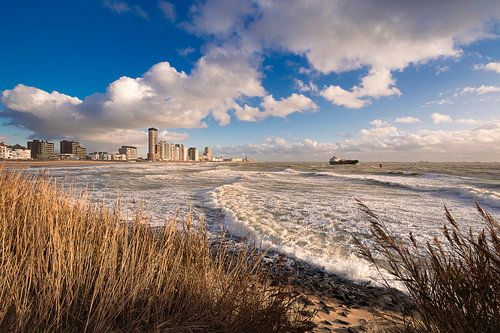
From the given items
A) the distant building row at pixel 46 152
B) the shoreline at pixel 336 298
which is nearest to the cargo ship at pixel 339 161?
the shoreline at pixel 336 298

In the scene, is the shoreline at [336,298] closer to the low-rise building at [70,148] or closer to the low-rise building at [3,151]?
the low-rise building at [3,151]

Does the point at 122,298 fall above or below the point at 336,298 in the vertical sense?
above

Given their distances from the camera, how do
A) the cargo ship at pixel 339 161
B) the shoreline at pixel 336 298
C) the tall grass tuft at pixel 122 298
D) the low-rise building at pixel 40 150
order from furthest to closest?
the low-rise building at pixel 40 150, the cargo ship at pixel 339 161, the shoreline at pixel 336 298, the tall grass tuft at pixel 122 298

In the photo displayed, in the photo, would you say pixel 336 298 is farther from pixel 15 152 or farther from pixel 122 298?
pixel 15 152

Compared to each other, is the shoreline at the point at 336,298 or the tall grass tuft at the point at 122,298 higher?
the tall grass tuft at the point at 122,298

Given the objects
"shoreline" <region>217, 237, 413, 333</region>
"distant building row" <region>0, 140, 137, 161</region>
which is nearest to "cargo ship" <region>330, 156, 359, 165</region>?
"shoreline" <region>217, 237, 413, 333</region>

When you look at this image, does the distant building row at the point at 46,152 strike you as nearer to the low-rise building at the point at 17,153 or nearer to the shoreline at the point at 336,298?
the low-rise building at the point at 17,153

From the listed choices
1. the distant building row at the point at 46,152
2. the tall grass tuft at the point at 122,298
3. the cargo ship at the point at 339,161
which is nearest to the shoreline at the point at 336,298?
the tall grass tuft at the point at 122,298

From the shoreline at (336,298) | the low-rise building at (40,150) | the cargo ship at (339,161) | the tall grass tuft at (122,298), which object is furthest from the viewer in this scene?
the low-rise building at (40,150)

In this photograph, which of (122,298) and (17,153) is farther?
(17,153)

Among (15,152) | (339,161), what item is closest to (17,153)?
(15,152)

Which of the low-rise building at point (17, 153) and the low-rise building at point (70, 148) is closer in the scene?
the low-rise building at point (17, 153)

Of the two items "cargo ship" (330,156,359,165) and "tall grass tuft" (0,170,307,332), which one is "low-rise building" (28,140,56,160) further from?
"tall grass tuft" (0,170,307,332)

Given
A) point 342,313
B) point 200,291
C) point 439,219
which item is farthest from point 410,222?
point 200,291
